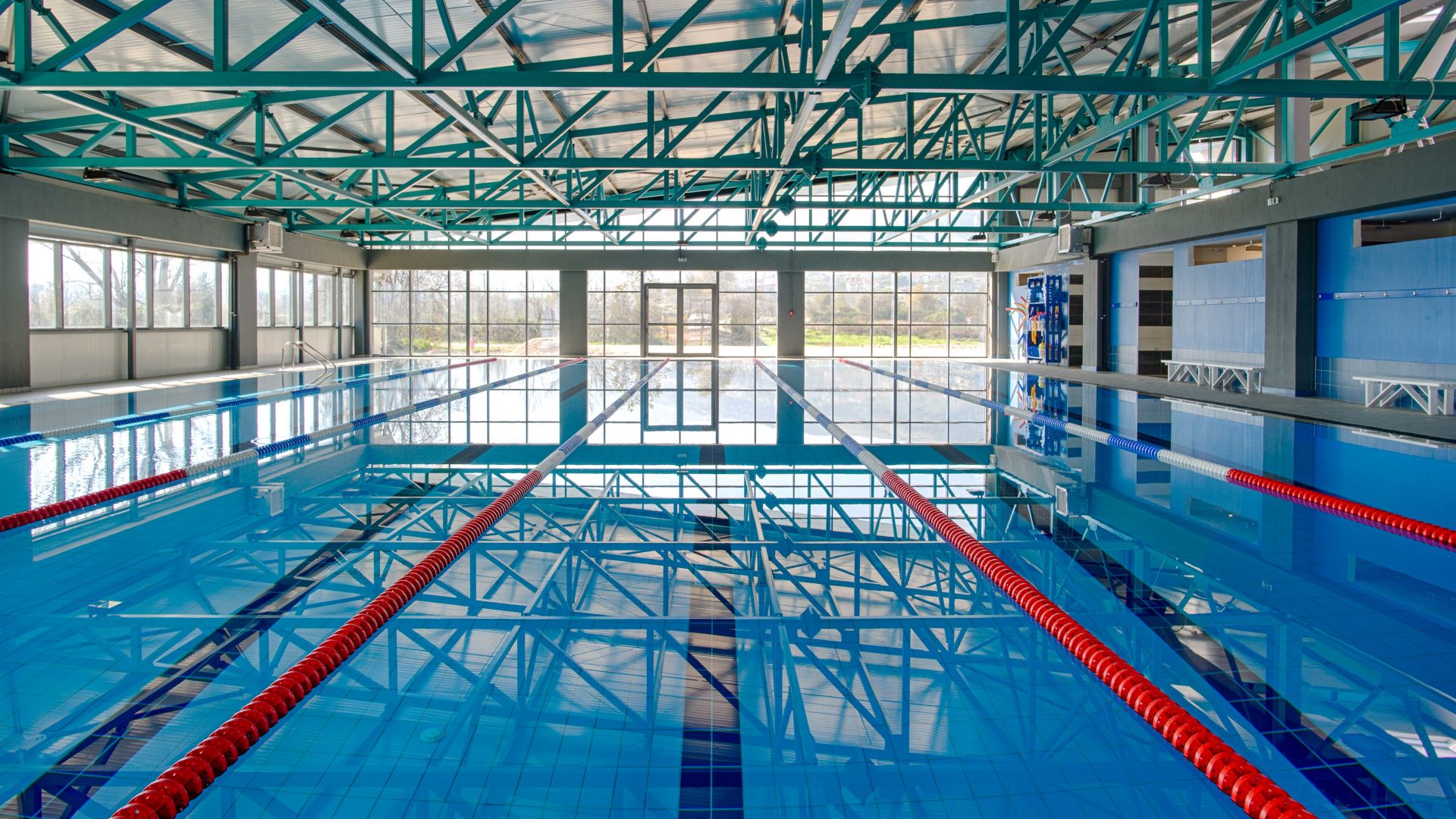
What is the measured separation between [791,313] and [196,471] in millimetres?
22737

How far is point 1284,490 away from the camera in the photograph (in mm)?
7078

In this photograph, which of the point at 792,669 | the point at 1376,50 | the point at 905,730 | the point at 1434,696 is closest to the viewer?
the point at 905,730

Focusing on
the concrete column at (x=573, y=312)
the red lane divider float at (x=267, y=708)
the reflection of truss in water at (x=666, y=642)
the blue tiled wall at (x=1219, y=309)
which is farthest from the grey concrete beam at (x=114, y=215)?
the blue tiled wall at (x=1219, y=309)

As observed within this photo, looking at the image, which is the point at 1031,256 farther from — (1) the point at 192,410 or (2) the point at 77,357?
(2) the point at 77,357

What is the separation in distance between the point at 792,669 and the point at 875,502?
10.7 feet

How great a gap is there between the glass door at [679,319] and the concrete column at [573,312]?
6.25 feet

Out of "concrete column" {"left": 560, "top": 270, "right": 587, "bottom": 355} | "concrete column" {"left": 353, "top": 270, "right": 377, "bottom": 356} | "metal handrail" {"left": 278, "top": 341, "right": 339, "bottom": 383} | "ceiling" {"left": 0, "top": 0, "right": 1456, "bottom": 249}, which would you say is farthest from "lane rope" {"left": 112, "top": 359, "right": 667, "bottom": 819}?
"concrete column" {"left": 353, "top": 270, "right": 377, "bottom": 356}

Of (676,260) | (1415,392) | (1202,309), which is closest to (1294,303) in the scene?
(1415,392)

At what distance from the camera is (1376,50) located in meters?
11.8

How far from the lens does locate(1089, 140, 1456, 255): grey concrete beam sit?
11922mm

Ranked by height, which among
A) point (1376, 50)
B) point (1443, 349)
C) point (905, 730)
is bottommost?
point (905, 730)

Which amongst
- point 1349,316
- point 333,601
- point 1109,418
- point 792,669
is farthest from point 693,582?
point 1349,316

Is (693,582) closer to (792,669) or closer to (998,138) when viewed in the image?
(792,669)

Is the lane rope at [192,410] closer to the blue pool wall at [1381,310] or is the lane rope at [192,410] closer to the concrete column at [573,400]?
the concrete column at [573,400]
